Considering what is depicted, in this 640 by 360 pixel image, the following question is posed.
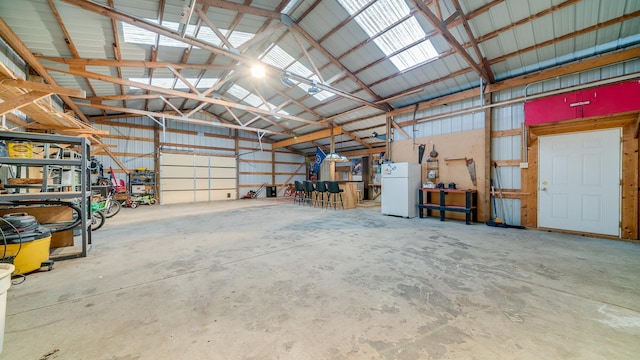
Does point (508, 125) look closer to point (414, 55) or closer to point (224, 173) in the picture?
point (414, 55)

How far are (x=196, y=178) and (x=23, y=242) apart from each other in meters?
9.63

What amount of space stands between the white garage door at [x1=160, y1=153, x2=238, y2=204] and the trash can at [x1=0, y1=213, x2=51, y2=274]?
892 cm

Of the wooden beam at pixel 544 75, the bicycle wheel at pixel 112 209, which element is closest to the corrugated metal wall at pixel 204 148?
the bicycle wheel at pixel 112 209

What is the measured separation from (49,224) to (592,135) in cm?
927

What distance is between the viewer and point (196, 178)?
11484mm

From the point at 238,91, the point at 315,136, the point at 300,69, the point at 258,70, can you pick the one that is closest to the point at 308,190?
the point at 315,136

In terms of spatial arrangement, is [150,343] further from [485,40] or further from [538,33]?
[538,33]

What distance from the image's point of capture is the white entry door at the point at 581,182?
416cm

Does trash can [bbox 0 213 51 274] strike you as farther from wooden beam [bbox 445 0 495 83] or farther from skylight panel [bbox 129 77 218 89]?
wooden beam [bbox 445 0 495 83]

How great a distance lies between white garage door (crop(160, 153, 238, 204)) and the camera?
35.2ft

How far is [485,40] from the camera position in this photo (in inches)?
181

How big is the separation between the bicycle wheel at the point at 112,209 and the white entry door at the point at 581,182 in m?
11.0

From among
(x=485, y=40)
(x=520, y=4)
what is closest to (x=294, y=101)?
(x=485, y=40)

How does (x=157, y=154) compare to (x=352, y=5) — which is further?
(x=157, y=154)
